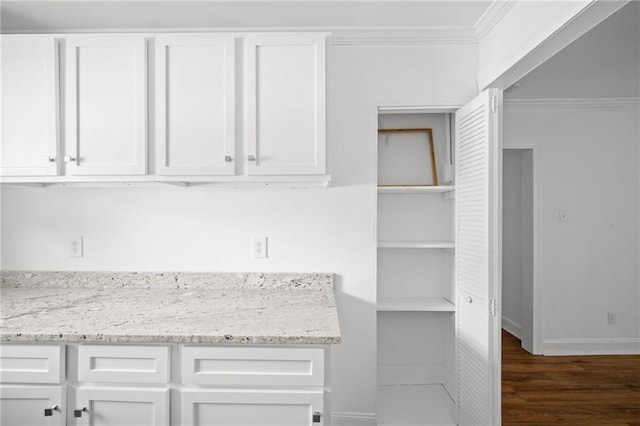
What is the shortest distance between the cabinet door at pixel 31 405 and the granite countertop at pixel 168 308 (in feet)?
0.68

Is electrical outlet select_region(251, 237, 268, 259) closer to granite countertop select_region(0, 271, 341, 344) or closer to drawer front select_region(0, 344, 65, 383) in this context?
granite countertop select_region(0, 271, 341, 344)

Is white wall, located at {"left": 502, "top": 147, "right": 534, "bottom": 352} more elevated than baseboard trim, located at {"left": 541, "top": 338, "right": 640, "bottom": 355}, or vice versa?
A: white wall, located at {"left": 502, "top": 147, "right": 534, "bottom": 352}

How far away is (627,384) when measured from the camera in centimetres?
325

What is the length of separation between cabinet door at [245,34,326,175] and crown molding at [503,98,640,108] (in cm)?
251

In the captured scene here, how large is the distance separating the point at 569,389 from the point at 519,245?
165 cm

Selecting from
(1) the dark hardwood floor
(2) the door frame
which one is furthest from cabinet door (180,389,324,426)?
(2) the door frame

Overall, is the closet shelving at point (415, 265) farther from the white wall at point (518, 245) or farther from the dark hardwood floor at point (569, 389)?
the white wall at point (518, 245)

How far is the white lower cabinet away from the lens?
1.55 meters

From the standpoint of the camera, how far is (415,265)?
8.87ft

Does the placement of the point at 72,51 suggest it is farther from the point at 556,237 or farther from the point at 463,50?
the point at 556,237

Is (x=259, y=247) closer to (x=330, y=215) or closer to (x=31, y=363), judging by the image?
(x=330, y=215)

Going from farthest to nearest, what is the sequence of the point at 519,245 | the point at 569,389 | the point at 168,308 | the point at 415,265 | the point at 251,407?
the point at 519,245, the point at 569,389, the point at 415,265, the point at 168,308, the point at 251,407

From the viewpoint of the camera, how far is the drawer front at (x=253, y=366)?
1.55m

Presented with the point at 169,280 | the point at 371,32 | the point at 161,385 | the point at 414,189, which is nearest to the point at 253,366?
the point at 161,385
